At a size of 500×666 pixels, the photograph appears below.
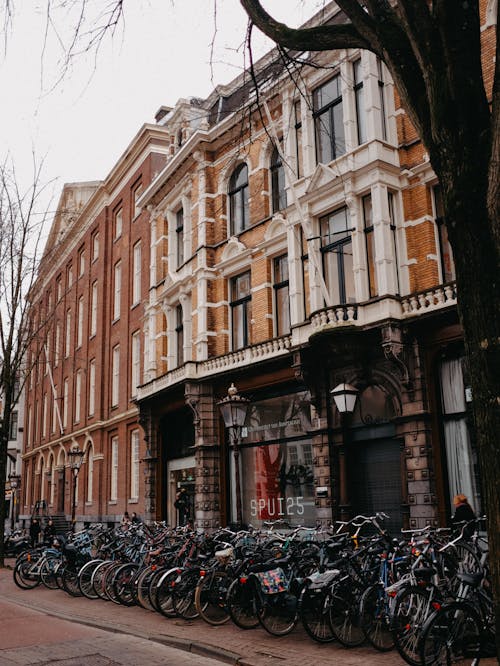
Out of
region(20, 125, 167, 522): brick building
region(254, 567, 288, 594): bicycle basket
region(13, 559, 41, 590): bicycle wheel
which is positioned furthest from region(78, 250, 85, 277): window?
region(254, 567, 288, 594): bicycle basket

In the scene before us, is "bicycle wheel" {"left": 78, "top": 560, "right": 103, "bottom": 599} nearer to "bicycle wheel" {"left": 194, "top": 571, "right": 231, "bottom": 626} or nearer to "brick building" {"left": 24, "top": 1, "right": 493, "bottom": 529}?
"bicycle wheel" {"left": 194, "top": 571, "right": 231, "bottom": 626}

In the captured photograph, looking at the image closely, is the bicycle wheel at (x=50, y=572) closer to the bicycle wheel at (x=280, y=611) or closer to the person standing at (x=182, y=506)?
the person standing at (x=182, y=506)

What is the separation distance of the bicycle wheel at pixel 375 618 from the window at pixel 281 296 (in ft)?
36.8

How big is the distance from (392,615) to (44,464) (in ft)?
131

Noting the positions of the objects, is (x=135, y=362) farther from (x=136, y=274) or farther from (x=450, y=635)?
(x=450, y=635)

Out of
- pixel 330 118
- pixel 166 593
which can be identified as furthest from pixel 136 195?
pixel 166 593

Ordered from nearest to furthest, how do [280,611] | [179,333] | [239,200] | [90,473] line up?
[280,611] < [239,200] < [179,333] < [90,473]

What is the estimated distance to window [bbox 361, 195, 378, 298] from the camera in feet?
52.9

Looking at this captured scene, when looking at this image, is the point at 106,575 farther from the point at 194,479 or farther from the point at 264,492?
the point at 194,479

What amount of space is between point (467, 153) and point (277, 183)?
15.5 m

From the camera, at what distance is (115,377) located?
106ft

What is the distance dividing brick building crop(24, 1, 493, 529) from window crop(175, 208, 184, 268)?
0.20 feet

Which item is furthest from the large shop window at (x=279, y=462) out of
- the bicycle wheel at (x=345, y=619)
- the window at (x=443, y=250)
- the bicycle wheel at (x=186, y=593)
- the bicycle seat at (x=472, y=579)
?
Answer: the bicycle seat at (x=472, y=579)

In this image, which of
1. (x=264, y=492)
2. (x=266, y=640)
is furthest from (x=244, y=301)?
(x=266, y=640)
